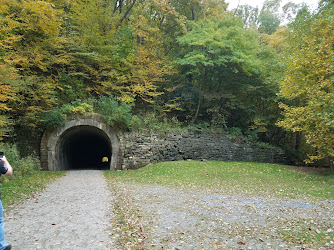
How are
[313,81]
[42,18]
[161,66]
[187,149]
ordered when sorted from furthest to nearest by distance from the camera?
[161,66] → [187,149] → [42,18] → [313,81]

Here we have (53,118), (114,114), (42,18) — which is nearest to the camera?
(42,18)

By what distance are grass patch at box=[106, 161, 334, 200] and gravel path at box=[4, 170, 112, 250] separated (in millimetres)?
4585

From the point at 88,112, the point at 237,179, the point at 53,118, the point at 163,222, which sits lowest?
the point at 237,179

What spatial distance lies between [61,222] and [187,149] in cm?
1395

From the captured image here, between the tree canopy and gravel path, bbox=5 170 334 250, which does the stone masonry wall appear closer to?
the tree canopy

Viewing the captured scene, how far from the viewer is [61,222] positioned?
5371 mm

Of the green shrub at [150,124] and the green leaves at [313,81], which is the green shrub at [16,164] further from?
the green leaves at [313,81]

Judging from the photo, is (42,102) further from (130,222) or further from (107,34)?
(130,222)

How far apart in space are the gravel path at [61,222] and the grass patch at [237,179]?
4.59m

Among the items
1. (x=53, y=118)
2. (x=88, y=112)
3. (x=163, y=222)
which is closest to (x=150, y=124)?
(x=88, y=112)

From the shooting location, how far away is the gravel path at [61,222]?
4.32m

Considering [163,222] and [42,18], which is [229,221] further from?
[42,18]

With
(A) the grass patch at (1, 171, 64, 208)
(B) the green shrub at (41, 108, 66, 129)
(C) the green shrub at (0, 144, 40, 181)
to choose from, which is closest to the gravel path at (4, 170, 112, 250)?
(A) the grass patch at (1, 171, 64, 208)

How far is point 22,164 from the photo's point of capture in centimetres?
1195
